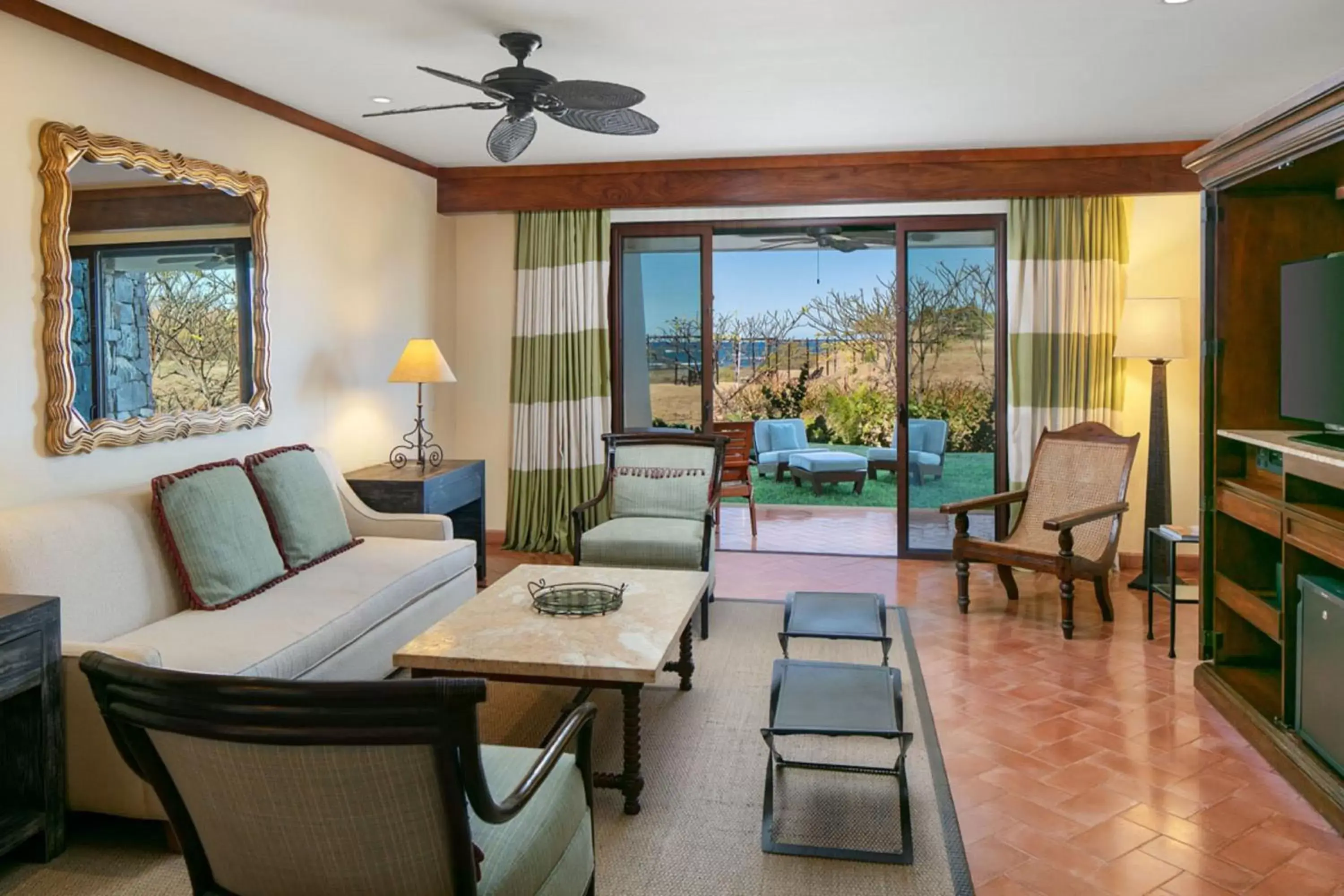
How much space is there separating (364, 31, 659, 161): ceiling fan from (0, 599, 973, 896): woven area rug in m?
2.21

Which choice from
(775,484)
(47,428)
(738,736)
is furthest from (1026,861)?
(775,484)

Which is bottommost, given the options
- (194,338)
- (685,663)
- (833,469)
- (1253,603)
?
(685,663)

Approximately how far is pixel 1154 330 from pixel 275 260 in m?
4.58

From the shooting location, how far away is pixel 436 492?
16.3 ft

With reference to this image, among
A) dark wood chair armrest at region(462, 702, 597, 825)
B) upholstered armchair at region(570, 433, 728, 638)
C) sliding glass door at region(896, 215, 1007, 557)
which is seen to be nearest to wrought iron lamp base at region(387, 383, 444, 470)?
upholstered armchair at region(570, 433, 728, 638)

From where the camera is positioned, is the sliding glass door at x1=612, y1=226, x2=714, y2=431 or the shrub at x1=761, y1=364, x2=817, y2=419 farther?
the shrub at x1=761, y1=364, x2=817, y2=419

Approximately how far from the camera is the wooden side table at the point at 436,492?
4828 mm

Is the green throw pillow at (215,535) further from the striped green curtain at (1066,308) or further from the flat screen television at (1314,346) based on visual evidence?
the striped green curtain at (1066,308)

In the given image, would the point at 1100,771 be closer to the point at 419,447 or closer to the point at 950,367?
the point at 950,367

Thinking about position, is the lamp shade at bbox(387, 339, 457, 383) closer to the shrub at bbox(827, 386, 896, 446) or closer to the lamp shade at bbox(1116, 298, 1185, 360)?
the lamp shade at bbox(1116, 298, 1185, 360)

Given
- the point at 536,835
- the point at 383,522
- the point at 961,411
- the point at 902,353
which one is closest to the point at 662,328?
the point at 902,353

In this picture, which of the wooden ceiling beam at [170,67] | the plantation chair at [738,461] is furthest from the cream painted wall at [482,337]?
the plantation chair at [738,461]

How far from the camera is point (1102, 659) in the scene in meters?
4.19

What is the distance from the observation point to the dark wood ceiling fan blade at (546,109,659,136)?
11.8ft
